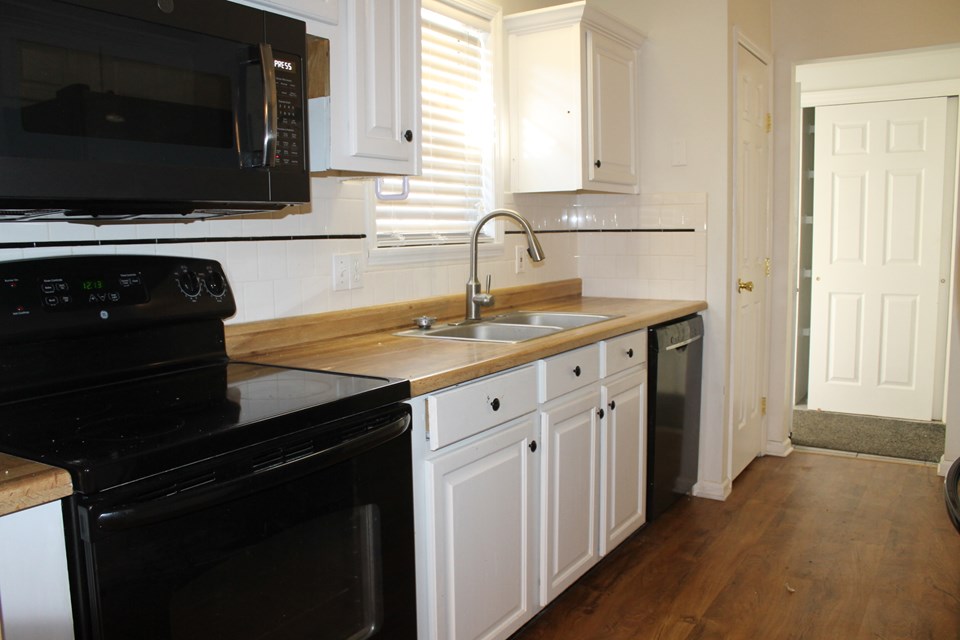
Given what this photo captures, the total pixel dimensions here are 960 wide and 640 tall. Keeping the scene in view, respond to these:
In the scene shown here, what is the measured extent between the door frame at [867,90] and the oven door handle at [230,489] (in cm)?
309

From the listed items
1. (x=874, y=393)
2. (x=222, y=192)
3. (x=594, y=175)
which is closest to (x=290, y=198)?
(x=222, y=192)

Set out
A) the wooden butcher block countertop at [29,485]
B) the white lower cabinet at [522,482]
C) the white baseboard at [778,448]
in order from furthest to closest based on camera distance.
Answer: the white baseboard at [778,448] < the white lower cabinet at [522,482] < the wooden butcher block countertop at [29,485]

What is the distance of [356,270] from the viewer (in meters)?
2.46

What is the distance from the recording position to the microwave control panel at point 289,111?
63.3 inches

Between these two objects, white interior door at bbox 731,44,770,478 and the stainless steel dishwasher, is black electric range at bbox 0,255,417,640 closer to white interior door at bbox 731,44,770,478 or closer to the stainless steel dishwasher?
the stainless steel dishwasher

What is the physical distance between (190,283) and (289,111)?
1.50 ft

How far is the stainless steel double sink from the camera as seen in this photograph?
259 cm

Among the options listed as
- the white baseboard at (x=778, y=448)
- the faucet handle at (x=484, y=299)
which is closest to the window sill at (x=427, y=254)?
the faucet handle at (x=484, y=299)

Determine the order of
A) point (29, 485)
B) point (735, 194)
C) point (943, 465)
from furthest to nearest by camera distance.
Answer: point (943, 465) → point (735, 194) → point (29, 485)

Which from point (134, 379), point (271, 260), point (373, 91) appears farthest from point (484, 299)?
point (134, 379)

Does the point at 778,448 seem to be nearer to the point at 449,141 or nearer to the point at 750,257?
the point at 750,257

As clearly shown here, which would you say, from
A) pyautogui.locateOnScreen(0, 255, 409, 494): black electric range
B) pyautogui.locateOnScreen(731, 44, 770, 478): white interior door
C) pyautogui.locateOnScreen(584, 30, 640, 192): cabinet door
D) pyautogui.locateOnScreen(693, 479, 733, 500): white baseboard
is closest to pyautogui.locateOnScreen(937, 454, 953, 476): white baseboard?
pyautogui.locateOnScreen(731, 44, 770, 478): white interior door

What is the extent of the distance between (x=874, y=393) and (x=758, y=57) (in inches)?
91.0

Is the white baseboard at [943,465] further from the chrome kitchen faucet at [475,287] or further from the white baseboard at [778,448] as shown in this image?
the chrome kitchen faucet at [475,287]
